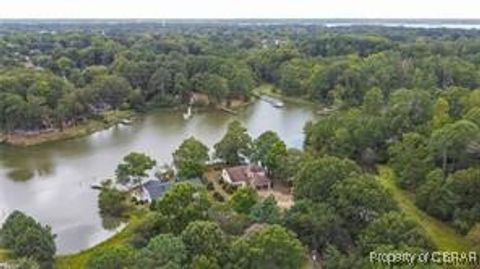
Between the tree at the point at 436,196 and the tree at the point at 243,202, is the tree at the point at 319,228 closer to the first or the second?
the tree at the point at 243,202

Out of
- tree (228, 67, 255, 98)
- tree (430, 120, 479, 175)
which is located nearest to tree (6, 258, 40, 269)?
tree (430, 120, 479, 175)

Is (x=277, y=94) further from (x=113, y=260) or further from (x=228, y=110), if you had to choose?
(x=113, y=260)

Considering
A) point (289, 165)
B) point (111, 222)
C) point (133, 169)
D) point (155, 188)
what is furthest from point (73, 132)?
point (289, 165)

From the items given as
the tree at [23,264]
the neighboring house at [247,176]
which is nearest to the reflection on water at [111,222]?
the neighboring house at [247,176]

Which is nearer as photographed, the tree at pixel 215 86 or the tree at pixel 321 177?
the tree at pixel 321 177

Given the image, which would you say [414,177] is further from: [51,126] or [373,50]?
[373,50]

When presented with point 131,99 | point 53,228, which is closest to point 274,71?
point 131,99

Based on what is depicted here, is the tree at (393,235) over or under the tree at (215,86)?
over
